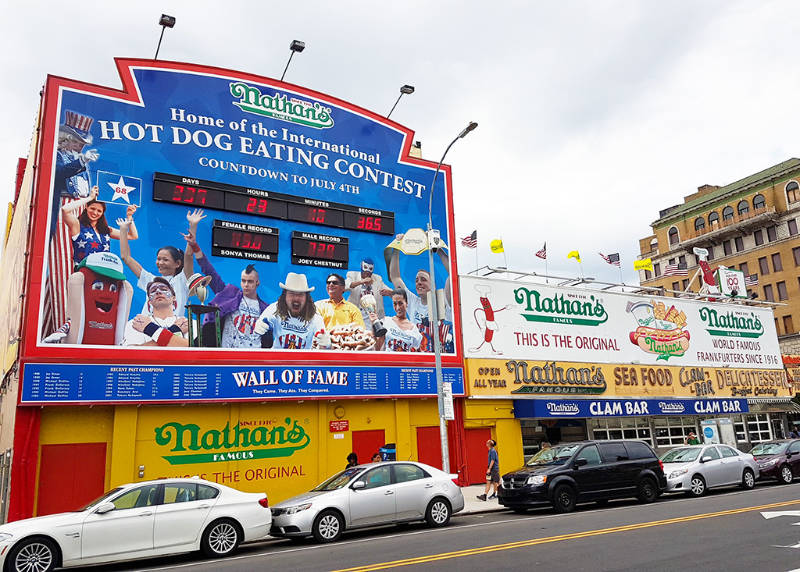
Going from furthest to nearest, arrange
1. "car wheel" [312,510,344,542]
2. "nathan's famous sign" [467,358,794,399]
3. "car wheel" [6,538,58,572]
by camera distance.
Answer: "nathan's famous sign" [467,358,794,399] → "car wheel" [312,510,344,542] → "car wheel" [6,538,58,572]

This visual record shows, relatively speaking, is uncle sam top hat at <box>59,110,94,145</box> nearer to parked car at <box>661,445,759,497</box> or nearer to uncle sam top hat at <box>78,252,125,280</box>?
uncle sam top hat at <box>78,252,125,280</box>

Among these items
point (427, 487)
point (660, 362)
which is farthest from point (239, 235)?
point (660, 362)

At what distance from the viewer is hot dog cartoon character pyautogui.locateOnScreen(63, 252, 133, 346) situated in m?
17.3

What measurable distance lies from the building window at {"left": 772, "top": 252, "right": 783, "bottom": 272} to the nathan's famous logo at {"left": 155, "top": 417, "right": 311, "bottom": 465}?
58.3m

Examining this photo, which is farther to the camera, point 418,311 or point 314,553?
point 418,311

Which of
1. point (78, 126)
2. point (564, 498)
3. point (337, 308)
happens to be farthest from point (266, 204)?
point (564, 498)

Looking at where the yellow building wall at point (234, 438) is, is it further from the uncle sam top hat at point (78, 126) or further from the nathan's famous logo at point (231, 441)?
the uncle sam top hat at point (78, 126)

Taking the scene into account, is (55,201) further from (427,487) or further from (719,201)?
(719,201)

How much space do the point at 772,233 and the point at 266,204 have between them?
59640 millimetres

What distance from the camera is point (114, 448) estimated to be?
688 inches

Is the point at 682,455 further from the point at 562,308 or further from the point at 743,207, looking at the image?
the point at 743,207

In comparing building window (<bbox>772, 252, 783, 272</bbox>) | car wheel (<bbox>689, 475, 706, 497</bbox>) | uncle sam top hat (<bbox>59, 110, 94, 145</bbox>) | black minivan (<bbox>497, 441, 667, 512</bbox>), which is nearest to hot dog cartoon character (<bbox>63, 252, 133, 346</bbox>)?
uncle sam top hat (<bbox>59, 110, 94, 145</bbox>)

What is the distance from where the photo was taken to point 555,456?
16.5 m

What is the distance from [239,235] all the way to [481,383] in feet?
34.6
